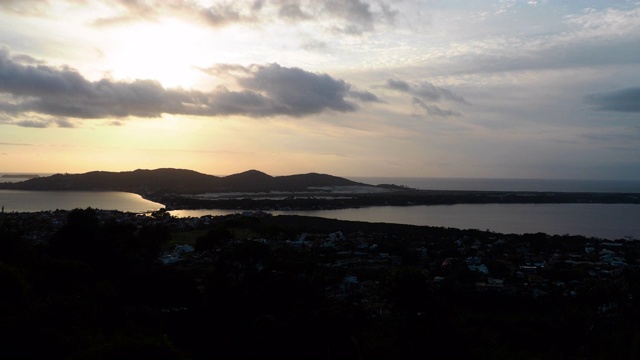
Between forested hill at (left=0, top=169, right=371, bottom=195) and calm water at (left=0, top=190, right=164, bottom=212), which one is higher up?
forested hill at (left=0, top=169, right=371, bottom=195)

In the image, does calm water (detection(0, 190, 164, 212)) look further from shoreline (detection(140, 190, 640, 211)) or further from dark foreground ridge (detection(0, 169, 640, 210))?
dark foreground ridge (detection(0, 169, 640, 210))

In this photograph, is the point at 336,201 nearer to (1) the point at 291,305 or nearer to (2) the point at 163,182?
(2) the point at 163,182

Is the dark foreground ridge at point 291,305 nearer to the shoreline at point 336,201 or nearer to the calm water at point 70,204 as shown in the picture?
the calm water at point 70,204

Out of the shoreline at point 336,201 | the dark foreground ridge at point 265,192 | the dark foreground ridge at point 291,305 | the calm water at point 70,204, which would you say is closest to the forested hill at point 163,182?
the dark foreground ridge at point 265,192

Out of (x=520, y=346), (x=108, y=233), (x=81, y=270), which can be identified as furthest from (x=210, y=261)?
(x=520, y=346)

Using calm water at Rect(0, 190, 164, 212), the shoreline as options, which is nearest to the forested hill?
the shoreline

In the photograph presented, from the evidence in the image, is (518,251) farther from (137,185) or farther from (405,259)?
(137,185)
